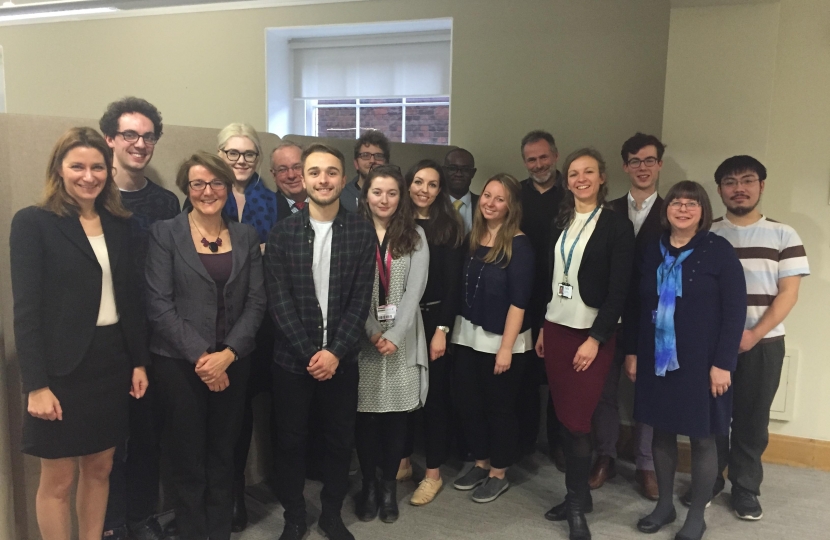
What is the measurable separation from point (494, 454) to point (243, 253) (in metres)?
1.52

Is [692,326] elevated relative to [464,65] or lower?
lower

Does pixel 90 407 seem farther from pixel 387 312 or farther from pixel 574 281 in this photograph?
pixel 574 281

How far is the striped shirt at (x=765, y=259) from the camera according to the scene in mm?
2586

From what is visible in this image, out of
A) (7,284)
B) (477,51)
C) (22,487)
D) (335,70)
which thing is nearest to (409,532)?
(22,487)

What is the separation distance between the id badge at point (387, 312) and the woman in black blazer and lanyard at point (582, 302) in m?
0.66

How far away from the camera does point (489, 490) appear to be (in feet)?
9.20

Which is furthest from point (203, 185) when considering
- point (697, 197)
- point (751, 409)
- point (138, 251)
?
point (751, 409)

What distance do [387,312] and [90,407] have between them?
113 centimetres

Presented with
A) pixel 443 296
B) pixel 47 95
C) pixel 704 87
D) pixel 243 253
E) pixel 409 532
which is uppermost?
pixel 47 95

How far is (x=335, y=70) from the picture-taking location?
5.00m

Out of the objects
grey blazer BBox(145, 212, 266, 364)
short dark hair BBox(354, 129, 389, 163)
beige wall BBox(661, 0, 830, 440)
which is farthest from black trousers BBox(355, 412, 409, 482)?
beige wall BBox(661, 0, 830, 440)

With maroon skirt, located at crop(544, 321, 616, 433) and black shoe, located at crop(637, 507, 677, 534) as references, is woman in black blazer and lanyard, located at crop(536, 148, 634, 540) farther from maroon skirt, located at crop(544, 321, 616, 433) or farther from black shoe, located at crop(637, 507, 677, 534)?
black shoe, located at crop(637, 507, 677, 534)

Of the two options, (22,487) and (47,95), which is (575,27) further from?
(47,95)

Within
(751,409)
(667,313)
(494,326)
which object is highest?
(667,313)
